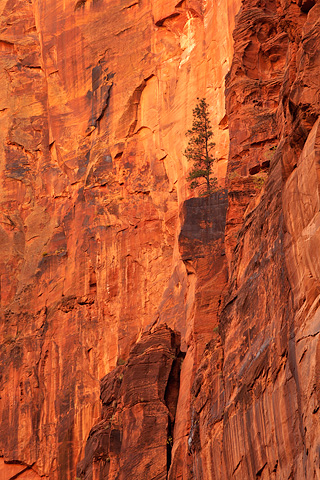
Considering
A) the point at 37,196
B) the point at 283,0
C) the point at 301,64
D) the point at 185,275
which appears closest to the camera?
the point at 301,64

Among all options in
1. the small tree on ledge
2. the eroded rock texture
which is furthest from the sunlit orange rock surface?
the small tree on ledge

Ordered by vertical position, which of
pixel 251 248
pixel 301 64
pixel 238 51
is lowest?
pixel 251 248

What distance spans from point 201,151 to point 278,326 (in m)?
25.2

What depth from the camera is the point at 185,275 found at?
39625mm

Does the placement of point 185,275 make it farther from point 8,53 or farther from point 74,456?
point 8,53

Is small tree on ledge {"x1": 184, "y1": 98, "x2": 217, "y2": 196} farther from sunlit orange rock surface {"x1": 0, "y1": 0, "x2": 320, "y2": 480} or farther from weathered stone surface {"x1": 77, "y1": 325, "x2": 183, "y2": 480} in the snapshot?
weathered stone surface {"x1": 77, "y1": 325, "x2": 183, "y2": 480}

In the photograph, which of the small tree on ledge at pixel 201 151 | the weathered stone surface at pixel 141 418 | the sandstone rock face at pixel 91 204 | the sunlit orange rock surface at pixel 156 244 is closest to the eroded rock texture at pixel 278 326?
the sunlit orange rock surface at pixel 156 244

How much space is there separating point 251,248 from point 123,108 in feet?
103

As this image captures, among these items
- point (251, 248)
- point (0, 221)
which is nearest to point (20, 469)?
point (0, 221)

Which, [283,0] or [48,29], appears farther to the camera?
[48,29]

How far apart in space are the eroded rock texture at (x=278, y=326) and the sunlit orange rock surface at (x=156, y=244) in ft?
0.22

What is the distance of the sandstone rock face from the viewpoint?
49.1 meters

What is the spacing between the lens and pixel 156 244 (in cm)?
4984

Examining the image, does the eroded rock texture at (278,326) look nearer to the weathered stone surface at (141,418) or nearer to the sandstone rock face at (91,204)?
the weathered stone surface at (141,418)
